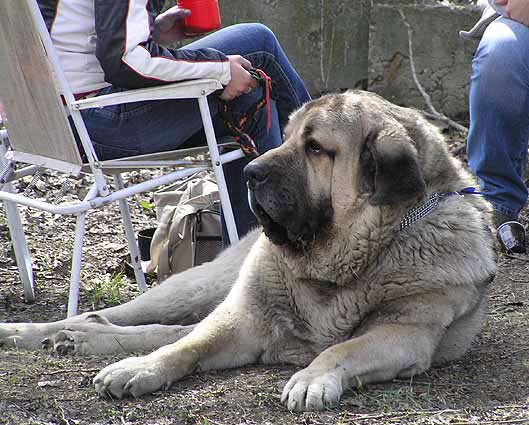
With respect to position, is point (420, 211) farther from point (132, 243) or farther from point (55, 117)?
point (132, 243)

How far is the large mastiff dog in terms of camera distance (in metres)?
3.16

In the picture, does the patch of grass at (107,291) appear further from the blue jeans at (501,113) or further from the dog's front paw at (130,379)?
the blue jeans at (501,113)

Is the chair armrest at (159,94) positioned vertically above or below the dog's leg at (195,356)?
above

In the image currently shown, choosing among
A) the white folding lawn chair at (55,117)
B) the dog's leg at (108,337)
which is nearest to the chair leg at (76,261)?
the white folding lawn chair at (55,117)

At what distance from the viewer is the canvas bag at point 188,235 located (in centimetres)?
476

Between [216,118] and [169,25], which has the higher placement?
[169,25]

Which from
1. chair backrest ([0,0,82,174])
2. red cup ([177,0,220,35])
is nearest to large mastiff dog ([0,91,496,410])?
chair backrest ([0,0,82,174])

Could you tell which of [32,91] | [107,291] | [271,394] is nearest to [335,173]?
[271,394]

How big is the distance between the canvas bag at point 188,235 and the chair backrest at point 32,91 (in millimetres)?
878

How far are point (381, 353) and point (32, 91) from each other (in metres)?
1.91

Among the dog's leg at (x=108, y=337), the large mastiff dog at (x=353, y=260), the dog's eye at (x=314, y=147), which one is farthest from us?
the dog's leg at (x=108, y=337)

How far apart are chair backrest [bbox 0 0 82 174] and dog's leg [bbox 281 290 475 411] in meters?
1.50

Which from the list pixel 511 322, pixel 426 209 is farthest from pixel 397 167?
pixel 511 322

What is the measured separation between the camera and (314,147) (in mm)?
3277
